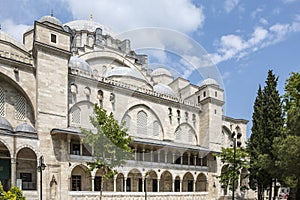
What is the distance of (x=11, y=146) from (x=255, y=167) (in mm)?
22129

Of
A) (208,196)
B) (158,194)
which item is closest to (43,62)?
(158,194)

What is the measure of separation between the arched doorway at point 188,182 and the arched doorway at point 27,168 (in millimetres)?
18790

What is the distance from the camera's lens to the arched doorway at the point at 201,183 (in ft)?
130

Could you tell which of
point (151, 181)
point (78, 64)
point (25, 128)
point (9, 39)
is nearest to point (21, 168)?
point (25, 128)

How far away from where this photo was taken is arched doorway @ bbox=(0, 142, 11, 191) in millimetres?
25297

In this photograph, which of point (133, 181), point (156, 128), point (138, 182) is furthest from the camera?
point (156, 128)

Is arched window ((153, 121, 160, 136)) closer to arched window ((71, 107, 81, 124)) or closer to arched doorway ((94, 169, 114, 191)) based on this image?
arched doorway ((94, 169, 114, 191))

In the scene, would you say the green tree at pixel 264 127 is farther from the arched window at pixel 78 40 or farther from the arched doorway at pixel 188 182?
the arched window at pixel 78 40

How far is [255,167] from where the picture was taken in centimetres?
3022

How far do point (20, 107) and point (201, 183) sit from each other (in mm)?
24453

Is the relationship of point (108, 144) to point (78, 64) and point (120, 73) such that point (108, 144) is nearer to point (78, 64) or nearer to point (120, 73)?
point (78, 64)

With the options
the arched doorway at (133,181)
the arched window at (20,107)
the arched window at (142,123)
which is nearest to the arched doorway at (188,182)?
the arched doorway at (133,181)

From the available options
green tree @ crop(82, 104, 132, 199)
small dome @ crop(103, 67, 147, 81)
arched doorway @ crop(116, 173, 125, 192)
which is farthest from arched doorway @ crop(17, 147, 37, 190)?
small dome @ crop(103, 67, 147, 81)

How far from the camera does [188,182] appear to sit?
39.4 m
